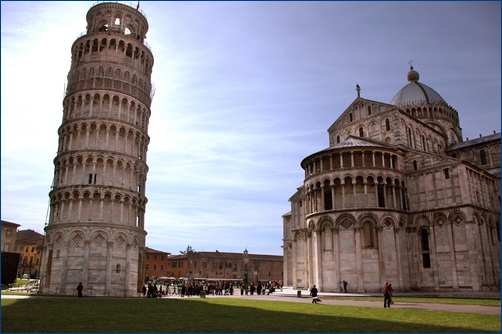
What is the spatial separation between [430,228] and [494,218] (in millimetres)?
6682

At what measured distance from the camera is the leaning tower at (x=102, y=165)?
3444 centimetres

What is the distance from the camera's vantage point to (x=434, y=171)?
37.0 metres

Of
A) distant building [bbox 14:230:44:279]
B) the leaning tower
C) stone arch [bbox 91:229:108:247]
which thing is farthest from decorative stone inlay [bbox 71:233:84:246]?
distant building [bbox 14:230:44:279]

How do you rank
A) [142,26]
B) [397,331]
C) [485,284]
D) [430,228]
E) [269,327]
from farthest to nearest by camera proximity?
[142,26] < [430,228] < [485,284] < [269,327] < [397,331]

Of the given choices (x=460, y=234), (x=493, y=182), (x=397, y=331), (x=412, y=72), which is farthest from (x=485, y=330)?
(x=412, y=72)

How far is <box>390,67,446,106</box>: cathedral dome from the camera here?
172ft

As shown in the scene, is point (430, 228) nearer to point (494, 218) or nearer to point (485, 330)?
point (494, 218)

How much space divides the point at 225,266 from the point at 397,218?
61.0 meters

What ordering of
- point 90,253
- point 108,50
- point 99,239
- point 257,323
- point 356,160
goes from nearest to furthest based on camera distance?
1. point 257,323
2. point 90,253
3. point 99,239
4. point 356,160
5. point 108,50

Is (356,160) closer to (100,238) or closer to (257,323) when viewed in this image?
(100,238)

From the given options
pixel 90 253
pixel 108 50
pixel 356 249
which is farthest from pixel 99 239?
pixel 356 249

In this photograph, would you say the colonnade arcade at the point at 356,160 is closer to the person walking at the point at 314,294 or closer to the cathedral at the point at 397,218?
the cathedral at the point at 397,218

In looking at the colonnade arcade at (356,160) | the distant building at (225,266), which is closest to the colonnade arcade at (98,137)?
the colonnade arcade at (356,160)

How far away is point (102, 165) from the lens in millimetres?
37062
